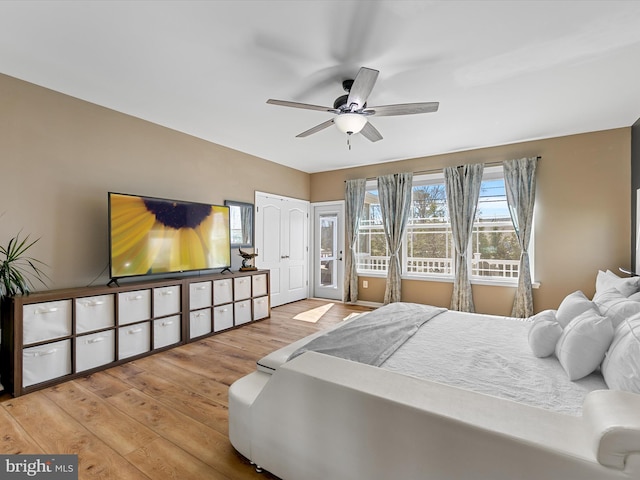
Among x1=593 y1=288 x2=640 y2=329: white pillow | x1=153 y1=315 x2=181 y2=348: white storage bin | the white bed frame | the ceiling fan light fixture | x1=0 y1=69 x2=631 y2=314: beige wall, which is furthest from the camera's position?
x1=153 y1=315 x2=181 y2=348: white storage bin

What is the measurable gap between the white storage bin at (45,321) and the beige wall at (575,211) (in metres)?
5.15

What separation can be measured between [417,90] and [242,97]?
1711 millimetres

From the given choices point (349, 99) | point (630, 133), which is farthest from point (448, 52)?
point (630, 133)

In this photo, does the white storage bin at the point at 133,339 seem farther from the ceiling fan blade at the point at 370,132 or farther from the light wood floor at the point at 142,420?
the ceiling fan blade at the point at 370,132

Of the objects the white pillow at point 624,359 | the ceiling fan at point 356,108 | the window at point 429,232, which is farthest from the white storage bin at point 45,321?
the window at point 429,232

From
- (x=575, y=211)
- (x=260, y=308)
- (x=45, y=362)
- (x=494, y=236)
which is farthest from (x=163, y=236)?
(x=575, y=211)

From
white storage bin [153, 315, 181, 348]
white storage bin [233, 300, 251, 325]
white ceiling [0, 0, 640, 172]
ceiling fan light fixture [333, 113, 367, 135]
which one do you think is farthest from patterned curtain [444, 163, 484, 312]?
white storage bin [153, 315, 181, 348]

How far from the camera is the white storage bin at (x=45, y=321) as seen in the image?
2.48 metres

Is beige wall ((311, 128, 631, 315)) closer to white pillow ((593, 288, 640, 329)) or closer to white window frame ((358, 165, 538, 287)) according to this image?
white window frame ((358, 165, 538, 287))

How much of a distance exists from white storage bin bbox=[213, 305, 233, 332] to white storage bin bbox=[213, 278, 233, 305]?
0.09m

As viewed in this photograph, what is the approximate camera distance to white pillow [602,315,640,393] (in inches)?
49.0

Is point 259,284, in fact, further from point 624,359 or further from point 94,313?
point 624,359

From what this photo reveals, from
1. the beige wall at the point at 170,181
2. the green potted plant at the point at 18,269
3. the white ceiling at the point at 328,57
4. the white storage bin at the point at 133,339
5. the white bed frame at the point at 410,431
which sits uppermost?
the white ceiling at the point at 328,57

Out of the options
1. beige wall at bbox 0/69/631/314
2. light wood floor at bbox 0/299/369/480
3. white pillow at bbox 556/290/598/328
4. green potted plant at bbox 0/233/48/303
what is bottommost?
light wood floor at bbox 0/299/369/480
